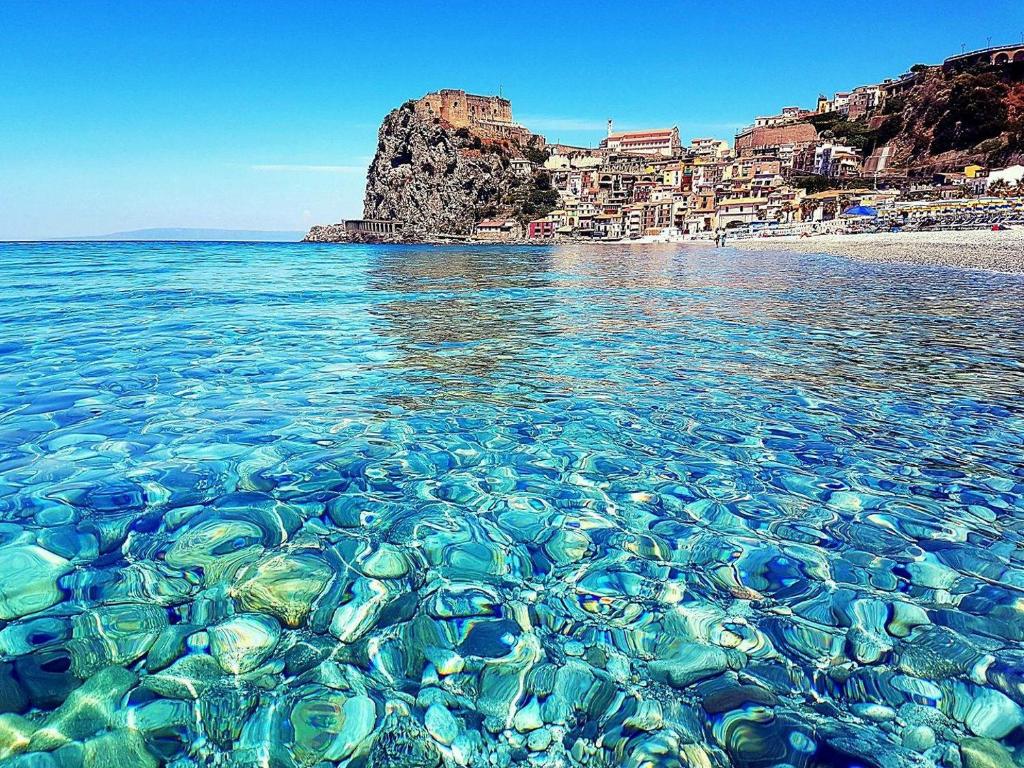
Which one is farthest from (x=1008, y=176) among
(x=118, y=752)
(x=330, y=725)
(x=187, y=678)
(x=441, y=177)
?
(x=441, y=177)

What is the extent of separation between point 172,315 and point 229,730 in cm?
1479

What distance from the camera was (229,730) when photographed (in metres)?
2.24

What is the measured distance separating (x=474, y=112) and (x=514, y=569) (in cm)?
19993

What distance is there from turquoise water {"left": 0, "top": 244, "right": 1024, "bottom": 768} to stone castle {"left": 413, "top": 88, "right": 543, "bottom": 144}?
571 ft

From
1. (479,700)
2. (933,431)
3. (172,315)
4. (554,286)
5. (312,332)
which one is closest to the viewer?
(479,700)

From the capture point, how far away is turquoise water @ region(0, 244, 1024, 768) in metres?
2.26

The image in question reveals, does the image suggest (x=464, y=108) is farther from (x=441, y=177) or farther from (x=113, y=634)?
(x=113, y=634)

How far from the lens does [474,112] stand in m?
182

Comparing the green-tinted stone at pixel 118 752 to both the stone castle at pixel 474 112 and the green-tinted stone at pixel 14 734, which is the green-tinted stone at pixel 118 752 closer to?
the green-tinted stone at pixel 14 734

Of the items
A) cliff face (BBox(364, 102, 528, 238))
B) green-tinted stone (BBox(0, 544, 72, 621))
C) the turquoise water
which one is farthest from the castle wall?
green-tinted stone (BBox(0, 544, 72, 621))

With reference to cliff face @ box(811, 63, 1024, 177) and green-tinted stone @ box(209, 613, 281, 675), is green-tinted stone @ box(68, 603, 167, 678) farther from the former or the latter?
cliff face @ box(811, 63, 1024, 177)

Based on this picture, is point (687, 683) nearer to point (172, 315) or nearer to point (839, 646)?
point (839, 646)

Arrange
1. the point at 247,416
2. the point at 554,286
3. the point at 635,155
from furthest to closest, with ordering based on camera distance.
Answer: the point at 635,155 < the point at 554,286 < the point at 247,416

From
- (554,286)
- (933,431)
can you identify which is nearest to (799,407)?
(933,431)
